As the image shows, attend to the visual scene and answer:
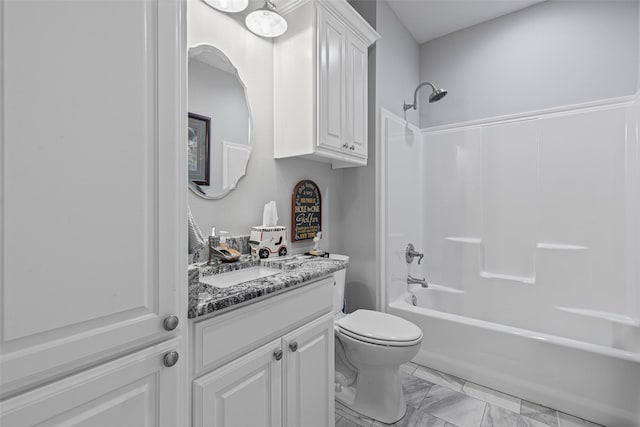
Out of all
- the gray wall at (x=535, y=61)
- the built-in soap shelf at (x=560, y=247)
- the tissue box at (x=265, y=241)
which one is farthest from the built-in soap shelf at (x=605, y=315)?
the tissue box at (x=265, y=241)

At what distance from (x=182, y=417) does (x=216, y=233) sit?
0.81 meters

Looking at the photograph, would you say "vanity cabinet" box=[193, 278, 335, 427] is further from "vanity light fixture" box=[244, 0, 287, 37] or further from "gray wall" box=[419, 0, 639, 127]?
"gray wall" box=[419, 0, 639, 127]

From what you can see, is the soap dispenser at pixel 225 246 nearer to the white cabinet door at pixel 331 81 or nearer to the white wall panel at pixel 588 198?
the white cabinet door at pixel 331 81

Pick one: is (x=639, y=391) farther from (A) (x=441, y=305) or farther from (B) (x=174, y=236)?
(B) (x=174, y=236)

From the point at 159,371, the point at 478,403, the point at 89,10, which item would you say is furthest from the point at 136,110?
the point at 478,403

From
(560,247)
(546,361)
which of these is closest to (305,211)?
(546,361)

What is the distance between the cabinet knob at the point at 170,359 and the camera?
2.38 feet

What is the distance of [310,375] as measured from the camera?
1.25m

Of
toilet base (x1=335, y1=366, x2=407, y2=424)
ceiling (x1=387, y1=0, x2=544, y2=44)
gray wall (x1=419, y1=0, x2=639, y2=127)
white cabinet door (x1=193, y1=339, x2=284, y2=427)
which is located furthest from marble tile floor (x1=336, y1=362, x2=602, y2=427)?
ceiling (x1=387, y1=0, x2=544, y2=44)

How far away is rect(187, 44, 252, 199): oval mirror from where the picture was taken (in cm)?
137

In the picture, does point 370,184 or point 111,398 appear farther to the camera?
point 370,184

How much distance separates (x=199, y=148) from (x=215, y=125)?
150mm

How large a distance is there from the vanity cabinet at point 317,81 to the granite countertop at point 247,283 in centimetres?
63

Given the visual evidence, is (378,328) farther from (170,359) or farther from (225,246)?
(170,359)
